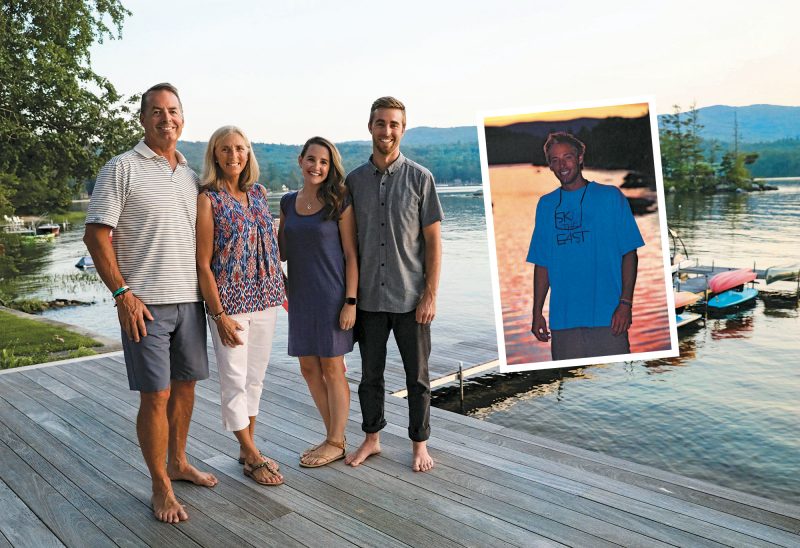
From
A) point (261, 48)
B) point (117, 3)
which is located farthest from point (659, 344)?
point (261, 48)

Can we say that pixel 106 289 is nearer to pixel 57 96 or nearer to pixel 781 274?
pixel 57 96

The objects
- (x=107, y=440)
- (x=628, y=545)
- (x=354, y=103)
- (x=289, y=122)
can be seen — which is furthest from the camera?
(x=354, y=103)

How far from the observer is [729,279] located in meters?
20.3

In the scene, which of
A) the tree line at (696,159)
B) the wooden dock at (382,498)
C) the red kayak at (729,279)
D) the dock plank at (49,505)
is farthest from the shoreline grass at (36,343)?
the tree line at (696,159)

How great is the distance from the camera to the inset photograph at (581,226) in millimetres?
2812

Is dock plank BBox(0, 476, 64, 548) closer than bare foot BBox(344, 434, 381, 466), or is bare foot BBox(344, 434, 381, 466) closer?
dock plank BBox(0, 476, 64, 548)

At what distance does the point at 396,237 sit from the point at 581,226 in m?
0.79

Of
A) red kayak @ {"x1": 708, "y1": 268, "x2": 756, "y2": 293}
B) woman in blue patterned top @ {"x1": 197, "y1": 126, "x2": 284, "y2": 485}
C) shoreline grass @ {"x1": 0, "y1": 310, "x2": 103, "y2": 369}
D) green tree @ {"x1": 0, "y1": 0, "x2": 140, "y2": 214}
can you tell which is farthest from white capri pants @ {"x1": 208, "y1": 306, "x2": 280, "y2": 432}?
red kayak @ {"x1": 708, "y1": 268, "x2": 756, "y2": 293}

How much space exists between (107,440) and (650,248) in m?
2.94

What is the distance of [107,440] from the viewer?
142 inches

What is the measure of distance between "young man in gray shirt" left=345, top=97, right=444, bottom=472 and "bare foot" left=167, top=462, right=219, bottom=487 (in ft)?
3.03

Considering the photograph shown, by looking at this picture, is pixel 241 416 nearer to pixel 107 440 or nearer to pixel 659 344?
pixel 107 440

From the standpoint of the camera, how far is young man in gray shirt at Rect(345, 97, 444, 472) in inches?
114

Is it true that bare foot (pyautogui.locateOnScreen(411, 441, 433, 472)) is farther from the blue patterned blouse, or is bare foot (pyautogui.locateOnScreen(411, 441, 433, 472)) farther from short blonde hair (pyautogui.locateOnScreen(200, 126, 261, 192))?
short blonde hair (pyautogui.locateOnScreen(200, 126, 261, 192))
